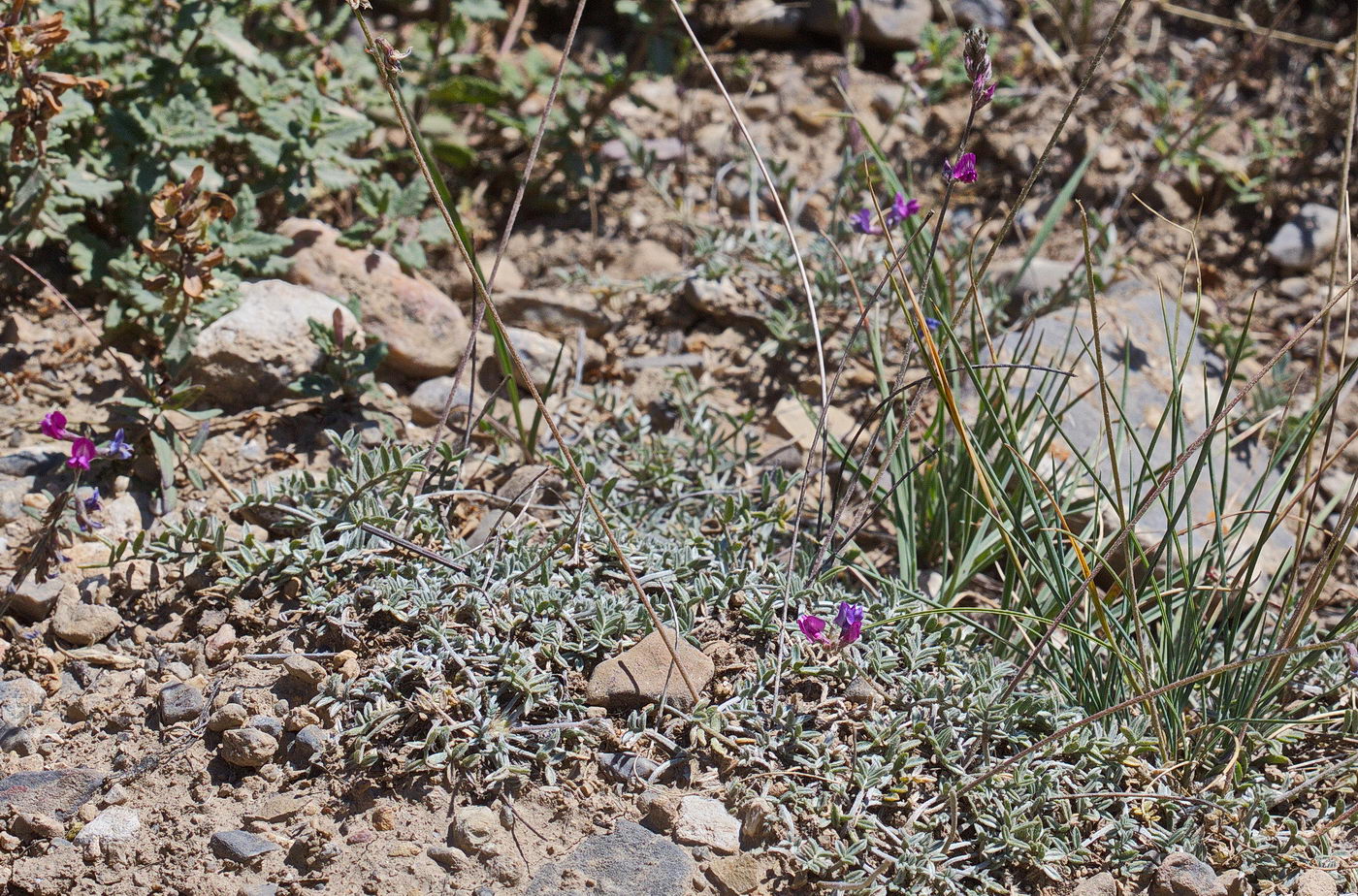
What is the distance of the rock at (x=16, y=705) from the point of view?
221 centimetres

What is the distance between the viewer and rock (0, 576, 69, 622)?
96.1 inches

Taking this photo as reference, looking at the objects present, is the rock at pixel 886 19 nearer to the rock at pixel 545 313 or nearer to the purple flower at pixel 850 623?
the rock at pixel 545 313

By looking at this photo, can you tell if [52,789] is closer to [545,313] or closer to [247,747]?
[247,747]

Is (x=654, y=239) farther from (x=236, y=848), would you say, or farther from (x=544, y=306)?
(x=236, y=848)

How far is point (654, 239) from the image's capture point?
153 inches

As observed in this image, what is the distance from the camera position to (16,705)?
2.26 m

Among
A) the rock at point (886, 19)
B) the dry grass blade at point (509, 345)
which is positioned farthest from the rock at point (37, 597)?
the rock at point (886, 19)

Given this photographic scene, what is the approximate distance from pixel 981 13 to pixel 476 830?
12.7 feet

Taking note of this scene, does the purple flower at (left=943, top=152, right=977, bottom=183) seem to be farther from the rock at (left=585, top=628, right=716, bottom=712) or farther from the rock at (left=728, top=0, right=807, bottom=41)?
the rock at (left=728, top=0, right=807, bottom=41)

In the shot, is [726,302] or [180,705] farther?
[726,302]

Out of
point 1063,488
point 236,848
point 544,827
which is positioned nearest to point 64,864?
point 236,848

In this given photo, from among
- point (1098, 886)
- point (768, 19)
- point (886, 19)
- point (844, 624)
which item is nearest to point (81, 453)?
point (844, 624)

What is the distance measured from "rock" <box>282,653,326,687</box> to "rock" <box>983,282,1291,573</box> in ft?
5.67

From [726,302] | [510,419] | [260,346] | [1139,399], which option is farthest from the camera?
[726,302]
